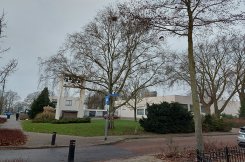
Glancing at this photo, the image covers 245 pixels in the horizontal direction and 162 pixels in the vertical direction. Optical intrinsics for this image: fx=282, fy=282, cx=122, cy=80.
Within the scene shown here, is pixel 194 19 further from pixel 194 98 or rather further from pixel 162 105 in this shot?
pixel 162 105

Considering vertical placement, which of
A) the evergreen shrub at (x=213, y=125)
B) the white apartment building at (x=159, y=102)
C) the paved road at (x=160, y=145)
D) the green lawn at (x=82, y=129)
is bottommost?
the paved road at (x=160, y=145)

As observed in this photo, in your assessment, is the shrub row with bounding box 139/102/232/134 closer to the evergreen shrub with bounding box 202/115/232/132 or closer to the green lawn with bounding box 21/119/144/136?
the green lawn with bounding box 21/119/144/136

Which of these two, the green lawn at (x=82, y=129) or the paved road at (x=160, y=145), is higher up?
the green lawn at (x=82, y=129)

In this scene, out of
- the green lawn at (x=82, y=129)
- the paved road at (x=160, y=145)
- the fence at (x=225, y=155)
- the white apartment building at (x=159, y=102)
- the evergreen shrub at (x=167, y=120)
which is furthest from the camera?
the white apartment building at (x=159, y=102)

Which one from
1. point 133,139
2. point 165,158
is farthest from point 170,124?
point 165,158

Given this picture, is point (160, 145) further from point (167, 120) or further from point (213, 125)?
point (213, 125)

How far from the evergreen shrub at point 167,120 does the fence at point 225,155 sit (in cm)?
1767

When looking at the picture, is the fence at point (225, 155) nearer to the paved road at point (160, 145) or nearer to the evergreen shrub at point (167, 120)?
the paved road at point (160, 145)

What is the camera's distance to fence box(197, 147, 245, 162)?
903cm

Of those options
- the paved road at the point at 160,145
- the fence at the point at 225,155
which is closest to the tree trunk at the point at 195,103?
the fence at the point at 225,155

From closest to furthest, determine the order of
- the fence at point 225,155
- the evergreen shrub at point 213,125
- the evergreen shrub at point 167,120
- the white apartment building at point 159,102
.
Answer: the fence at point 225,155 < the evergreen shrub at point 167,120 < the evergreen shrub at point 213,125 < the white apartment building at point 159,102

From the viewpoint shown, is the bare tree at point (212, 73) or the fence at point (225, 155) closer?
the fence at point (225, 155)

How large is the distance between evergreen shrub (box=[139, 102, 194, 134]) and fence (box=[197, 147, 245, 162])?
1767 centimetres

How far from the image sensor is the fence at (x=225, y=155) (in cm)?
903
